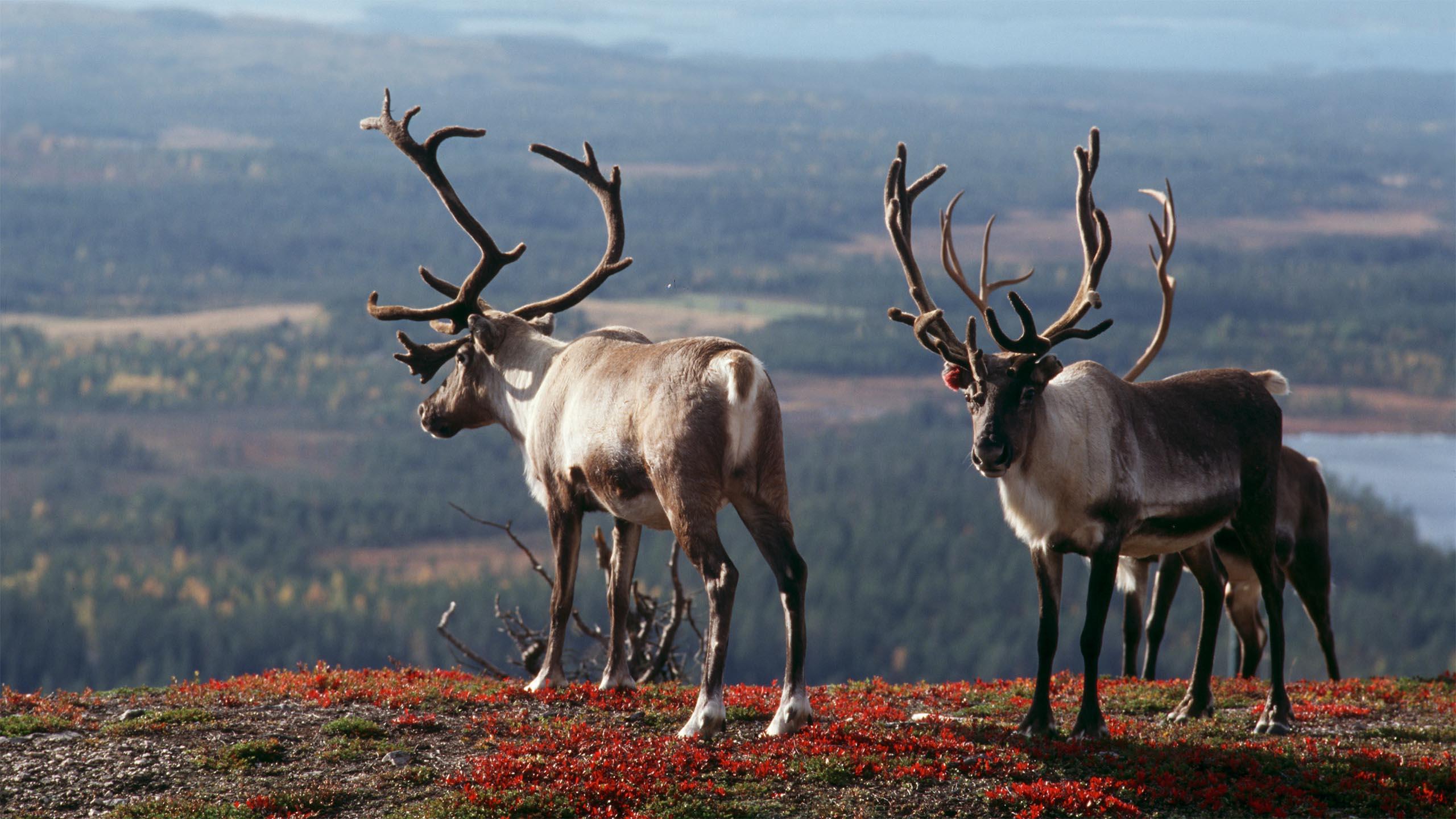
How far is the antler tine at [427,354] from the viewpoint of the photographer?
1321cm

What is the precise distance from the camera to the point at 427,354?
43.8 ft

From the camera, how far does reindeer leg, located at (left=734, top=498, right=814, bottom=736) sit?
32.3 feet

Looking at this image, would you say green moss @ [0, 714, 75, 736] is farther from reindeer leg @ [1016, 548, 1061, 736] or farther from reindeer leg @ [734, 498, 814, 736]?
reindeer leg @ [1016, 548, 1061, 736]

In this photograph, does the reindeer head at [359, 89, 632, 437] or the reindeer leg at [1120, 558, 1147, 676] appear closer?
the reindeer head at [359, 89, 632, 437]

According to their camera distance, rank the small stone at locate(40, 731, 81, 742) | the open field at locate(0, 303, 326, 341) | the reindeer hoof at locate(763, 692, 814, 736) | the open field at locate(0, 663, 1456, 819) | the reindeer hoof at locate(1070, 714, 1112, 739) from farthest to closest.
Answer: the open field at locate(0, 303, 326, 341) < the reindeer hoof at locate(1070, 714, 1112, 739) < the small stone at locate(40, 731, 81, 742) < the reindeer hoof at locate(763, 692, 814, 736) < the open field at locate(0, 663, 1456, 819)

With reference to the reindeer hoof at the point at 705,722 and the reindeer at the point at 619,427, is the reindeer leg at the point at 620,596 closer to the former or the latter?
the reindeer at the point at 619,427

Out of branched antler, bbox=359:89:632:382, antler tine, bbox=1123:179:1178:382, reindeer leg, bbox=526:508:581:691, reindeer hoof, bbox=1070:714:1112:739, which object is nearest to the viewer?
reindeer hoof, bbox=1070:714:1112:739

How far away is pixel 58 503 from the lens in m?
123

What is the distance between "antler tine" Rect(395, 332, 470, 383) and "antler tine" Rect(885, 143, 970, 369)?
403 cm

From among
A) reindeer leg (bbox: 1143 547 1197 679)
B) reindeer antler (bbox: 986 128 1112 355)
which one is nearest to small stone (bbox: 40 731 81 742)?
reindeer antler (bbox: 986 128 1112 355)

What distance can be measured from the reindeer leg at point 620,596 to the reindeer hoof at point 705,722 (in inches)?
65.8

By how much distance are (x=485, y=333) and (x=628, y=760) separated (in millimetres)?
4837

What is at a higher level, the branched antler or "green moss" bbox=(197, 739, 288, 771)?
the branched antler

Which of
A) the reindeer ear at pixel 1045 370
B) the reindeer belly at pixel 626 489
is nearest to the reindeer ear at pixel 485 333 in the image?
the reindeer belly at pixel 626 489
